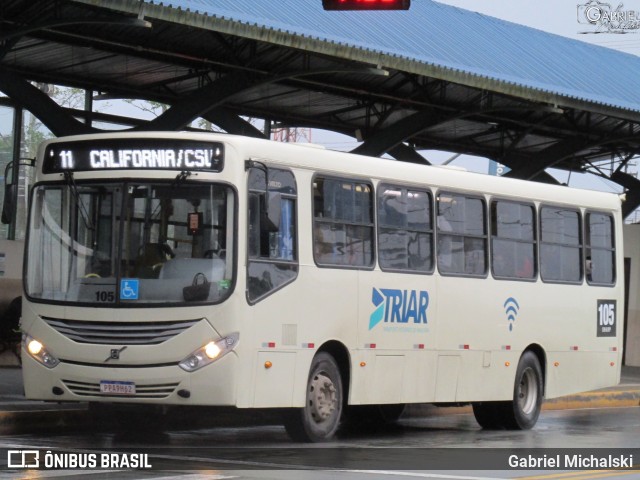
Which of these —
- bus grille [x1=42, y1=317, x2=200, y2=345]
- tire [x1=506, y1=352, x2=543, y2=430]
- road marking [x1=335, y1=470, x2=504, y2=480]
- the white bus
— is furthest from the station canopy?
road marking [x1=335, y1=470, x2=504, y2=480]

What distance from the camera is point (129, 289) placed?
14461 mm

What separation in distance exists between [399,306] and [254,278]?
107 inches

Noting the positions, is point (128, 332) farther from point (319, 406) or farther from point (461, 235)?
point (461, 235)

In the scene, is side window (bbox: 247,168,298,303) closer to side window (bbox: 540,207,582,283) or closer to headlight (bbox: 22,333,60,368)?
headlight (bbox: 22,333,60,368)

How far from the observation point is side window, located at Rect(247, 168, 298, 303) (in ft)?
48.3

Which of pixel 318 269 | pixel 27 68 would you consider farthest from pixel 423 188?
pixel 27 68

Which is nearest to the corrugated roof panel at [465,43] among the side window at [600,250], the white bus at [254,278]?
the side window at [600,250]

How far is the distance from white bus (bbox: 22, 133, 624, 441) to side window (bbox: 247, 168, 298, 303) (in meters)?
0.02

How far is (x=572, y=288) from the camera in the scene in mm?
20312

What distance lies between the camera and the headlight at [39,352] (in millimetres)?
14766

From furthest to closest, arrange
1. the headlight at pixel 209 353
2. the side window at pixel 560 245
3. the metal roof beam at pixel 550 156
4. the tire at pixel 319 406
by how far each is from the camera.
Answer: the metal roof beam at pixel 550 156
the side window at pixel 560 245
the tire at pixel 319 406
the headlight at pixel 209 353

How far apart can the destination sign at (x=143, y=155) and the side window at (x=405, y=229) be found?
2.68 meters

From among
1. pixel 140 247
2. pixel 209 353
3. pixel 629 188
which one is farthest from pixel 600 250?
pixel 629 188

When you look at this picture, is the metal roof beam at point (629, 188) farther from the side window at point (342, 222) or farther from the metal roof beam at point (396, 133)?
the side window at point (342, 222)
